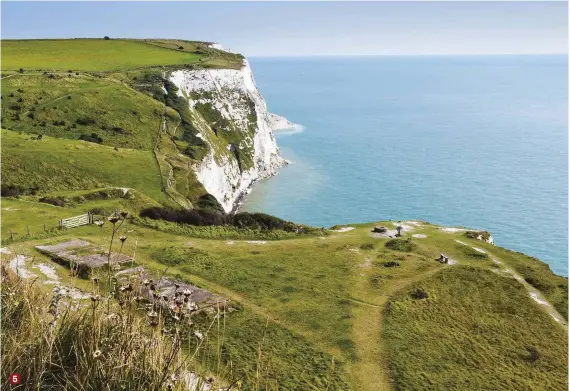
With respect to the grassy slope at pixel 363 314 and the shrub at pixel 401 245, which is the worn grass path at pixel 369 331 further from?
the shrub at pixel 401 245

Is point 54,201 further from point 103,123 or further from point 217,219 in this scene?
A: point 103,123

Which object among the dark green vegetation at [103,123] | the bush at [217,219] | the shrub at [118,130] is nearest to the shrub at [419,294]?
the bush at [217,219]

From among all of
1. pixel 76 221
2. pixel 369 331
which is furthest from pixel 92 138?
pixel 369 331

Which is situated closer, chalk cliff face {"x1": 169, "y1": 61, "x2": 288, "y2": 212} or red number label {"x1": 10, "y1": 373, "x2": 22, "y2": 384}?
red number label {"x1": 10, "y1": 373, "x2": 22, "y2": 384}

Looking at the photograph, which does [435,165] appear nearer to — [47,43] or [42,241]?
[47,43]

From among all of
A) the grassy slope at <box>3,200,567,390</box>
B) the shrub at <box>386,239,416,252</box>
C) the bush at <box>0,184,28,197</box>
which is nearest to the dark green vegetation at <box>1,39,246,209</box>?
the bush at <box>0,184,28,197</box>

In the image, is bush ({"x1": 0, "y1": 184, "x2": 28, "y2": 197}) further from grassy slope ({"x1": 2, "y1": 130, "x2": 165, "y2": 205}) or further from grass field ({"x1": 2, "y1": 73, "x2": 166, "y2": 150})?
grass field ({"x1": 2, "y1": 73, "x2": 166, "y2": 150})

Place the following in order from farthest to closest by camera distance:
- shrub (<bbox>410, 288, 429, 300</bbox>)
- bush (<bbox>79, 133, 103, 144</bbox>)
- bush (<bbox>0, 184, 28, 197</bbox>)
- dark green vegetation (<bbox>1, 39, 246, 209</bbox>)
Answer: bush (<bbox>79, 133, 103, 144</bbox>)
dark green vegetation (<bbox>1, 39, 246, 209</bbox>)
bush (<bbox>0, 184, 28, 197</bbox>)
shrub (<bbox>410, 288, 429, 300</bbox>)
